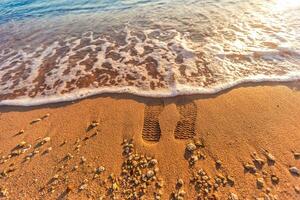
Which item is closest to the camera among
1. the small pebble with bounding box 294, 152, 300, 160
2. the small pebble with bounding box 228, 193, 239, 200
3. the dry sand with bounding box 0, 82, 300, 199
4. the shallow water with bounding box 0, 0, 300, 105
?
the small pebble with bounding box 228, 193, 239, 200

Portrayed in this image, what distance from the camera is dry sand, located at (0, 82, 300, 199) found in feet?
9.11

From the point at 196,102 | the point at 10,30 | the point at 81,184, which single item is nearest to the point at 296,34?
the point at 196,102

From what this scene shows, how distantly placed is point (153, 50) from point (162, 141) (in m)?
3.12

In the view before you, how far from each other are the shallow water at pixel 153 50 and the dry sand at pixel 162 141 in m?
0.41

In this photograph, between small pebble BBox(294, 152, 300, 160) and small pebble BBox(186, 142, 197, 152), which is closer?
small pebble BBox(294, 152, 300, 160)

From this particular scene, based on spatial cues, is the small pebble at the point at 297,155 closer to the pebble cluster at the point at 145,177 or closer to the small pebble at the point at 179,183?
the pebble cluster at the point at 145,177

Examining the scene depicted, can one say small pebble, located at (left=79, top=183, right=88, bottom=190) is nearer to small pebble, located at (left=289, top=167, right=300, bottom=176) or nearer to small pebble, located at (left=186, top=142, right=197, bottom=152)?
small pebble, located at (left=186, top=142, right=197, bottom=152)

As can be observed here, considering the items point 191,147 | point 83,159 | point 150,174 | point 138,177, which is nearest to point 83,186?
point 83,159

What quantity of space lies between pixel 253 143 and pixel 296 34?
4088 mm

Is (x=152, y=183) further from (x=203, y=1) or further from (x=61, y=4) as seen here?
(x=61, y=4)

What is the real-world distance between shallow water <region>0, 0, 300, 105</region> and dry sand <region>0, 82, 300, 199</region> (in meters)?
0.41

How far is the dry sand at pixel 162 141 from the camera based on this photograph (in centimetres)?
278

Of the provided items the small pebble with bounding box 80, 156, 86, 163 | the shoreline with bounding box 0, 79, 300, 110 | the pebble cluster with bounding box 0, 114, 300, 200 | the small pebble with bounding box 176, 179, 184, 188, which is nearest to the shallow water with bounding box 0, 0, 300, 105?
the shoreline with bounding box 0, 79, 300, 110

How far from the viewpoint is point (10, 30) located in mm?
8555
